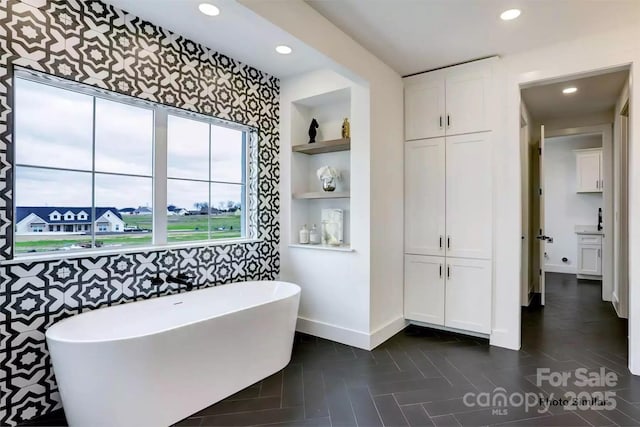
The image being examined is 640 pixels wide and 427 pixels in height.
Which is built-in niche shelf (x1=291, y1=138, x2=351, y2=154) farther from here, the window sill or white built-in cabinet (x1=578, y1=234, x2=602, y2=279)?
white built-in cabinet (x1=578, y1=234, x2=602, y2=279)

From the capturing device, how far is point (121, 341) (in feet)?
5.93

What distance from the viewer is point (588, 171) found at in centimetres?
634

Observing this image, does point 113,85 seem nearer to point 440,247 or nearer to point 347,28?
point 347,28

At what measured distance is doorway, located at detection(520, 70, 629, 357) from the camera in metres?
3.94

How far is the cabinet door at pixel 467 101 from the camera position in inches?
128

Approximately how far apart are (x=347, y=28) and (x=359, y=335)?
2672 millimetres

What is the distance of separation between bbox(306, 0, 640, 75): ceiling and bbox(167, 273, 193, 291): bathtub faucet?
2.34 m

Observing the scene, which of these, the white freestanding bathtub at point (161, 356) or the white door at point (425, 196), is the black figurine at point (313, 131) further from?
the white freestanding bathtub at point (161, 356)

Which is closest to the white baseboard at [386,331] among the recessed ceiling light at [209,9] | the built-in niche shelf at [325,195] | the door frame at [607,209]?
the built-in niche shelf at [325,195]

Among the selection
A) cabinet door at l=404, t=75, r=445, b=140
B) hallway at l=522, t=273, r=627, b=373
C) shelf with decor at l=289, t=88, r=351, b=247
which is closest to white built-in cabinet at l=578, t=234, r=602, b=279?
hallway at l=522, t=273, r=627, b=373

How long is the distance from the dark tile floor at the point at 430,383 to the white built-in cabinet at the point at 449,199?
365mm

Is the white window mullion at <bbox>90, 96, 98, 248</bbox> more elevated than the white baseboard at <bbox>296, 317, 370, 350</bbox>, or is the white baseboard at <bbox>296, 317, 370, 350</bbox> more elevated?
the white window mullion at <bbox>90, 96, 98, 248</bbox>

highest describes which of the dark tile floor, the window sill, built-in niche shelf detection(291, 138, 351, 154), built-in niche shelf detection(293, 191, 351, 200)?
built-in niche shelf detection(291, 138, 351, 154)

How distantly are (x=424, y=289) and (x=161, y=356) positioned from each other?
261 cm
